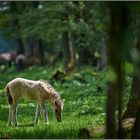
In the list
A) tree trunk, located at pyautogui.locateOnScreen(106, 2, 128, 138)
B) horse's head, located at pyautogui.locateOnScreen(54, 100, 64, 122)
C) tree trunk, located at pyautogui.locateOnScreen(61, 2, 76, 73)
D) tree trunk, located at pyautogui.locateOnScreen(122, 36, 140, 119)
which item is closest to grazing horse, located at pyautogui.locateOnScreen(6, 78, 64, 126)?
horse's head, located at pyautogui.locateOnScreen(54, 100, 64, 122)

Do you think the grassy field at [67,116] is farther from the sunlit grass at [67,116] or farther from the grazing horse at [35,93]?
the grazing horse at [35,93]

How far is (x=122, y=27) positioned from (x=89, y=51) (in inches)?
1651

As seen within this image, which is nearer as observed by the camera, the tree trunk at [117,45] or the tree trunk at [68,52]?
the tree trunk at [117,45]

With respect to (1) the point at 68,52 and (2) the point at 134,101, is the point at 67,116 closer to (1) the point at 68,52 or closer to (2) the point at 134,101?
(2) the point at 134,101

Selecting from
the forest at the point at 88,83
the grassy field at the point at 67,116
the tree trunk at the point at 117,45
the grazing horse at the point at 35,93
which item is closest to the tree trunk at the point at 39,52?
Result: the forest at the point at 88,83

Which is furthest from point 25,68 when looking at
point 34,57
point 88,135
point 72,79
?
point 88,135

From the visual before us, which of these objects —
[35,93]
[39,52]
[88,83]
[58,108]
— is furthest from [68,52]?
[58,108]

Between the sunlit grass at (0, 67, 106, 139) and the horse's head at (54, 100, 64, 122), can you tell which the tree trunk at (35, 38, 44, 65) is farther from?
the horse's head at (54, 100, 64, 122)

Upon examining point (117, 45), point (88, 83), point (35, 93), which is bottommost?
point (88, 83)

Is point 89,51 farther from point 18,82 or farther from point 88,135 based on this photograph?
point 88,135

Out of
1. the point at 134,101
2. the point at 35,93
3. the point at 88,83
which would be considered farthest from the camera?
the point at 88,83

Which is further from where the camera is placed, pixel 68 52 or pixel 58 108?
pixel 68 52

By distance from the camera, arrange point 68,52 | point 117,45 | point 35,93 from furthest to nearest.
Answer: point 68,52
point 35,93
point 117,45

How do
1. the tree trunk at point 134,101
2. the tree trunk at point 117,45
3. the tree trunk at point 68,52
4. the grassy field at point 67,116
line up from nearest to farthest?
the tree trunk at point 117,45
the grassy field at point 67,116
the tree trunk at point 134,101
the tree trunk at point 68,52
